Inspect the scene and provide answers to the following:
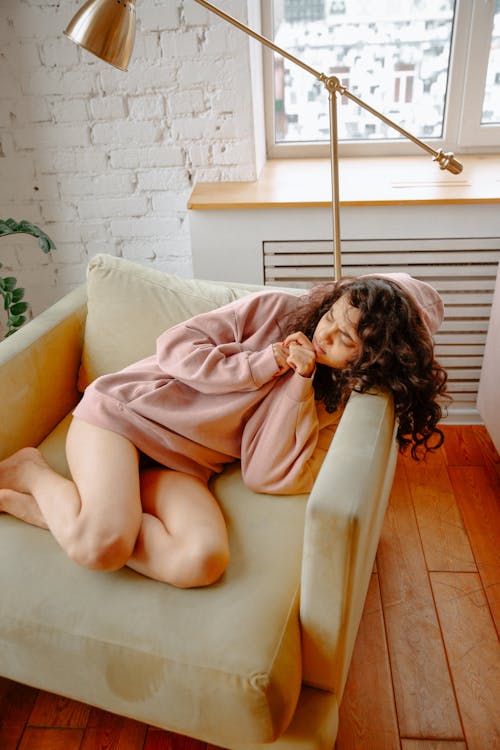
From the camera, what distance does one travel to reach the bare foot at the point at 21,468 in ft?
4.09

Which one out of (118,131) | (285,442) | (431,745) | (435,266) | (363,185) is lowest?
(431,745)

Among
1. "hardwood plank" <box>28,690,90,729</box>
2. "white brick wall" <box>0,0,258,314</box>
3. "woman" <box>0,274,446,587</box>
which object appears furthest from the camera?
"white brick wall" <box>0,0,258,314</box>

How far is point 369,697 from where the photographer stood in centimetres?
131

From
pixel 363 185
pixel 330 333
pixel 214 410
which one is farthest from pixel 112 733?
pixel 363 185

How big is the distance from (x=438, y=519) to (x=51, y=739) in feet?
3.56

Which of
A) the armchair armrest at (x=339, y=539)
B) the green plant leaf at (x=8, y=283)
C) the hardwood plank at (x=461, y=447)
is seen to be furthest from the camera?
the hardwood plank at (x=461, y=447)

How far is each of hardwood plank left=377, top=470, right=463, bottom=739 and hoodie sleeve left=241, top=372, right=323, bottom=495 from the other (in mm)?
461

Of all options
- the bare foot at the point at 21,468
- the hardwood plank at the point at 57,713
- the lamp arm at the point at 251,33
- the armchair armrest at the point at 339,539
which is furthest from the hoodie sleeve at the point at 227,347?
the hardwood plank at the point at 57,713

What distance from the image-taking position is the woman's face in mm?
1205

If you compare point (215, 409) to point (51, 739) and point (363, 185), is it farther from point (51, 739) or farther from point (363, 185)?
point (363, 185)

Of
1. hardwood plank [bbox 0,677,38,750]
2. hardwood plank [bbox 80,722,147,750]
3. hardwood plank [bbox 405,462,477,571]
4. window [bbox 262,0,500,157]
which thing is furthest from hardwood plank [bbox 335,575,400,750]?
window [bbox 262,0,500,157]

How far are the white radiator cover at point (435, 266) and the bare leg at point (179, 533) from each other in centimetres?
92

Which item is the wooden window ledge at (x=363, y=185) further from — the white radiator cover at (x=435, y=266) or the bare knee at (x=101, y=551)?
the bare knee at (x=101, y=551)

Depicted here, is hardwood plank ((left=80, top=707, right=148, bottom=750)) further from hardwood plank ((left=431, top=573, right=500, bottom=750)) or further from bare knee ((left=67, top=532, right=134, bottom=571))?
hardwood plank ((left=431, top=573, right=500, bottom=750))
